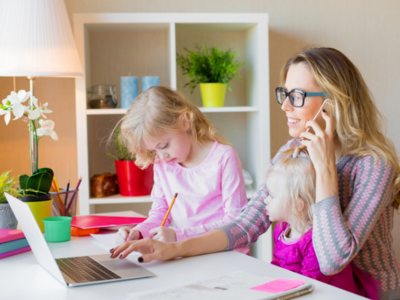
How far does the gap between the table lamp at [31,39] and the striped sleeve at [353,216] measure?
129cm

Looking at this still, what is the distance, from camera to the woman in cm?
102

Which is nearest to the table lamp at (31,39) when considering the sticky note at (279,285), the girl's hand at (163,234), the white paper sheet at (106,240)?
the white paper sheet at (106,240)

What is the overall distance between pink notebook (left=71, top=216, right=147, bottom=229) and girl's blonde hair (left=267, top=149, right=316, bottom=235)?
21.6 inches

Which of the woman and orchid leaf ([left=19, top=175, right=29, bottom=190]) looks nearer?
the woman

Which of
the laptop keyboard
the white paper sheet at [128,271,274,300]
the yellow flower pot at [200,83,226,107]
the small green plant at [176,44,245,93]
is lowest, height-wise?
the laptop keyboard

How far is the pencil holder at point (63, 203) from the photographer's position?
1.43 metres

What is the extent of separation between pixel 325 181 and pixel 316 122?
192 mm

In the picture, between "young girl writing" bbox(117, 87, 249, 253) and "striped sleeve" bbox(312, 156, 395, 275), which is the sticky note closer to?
"striped sleeve" bbox(312, 156, 395, 275)

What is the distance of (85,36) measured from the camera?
218cm

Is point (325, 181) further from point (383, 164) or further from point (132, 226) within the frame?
point (132, 226)

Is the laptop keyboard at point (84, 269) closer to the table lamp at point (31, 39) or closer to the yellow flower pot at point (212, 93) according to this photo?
the table lamp at point (31, 39)

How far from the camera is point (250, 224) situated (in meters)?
1.25

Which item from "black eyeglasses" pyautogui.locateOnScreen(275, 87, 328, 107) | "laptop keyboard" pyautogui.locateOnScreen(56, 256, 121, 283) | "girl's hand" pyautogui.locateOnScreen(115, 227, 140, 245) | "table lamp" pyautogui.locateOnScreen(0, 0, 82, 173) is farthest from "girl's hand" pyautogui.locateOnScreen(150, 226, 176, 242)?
"table lamp" pyautogui.locateOnScreen(0, 0, 82, 173)

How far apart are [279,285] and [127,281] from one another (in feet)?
1.01
